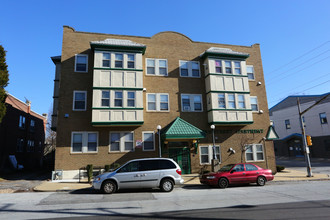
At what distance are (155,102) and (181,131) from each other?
12.0ft

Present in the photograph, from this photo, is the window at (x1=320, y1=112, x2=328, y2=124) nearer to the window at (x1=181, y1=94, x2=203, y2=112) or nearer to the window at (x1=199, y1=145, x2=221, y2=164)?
the window at (x1=199, y1=145, x2=221, y2=164)

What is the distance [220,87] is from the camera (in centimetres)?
1994

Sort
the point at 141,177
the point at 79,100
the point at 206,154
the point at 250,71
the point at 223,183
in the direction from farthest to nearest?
the point at 250,71, the point at 206,154, the point at 79,100, the point at 223,183, the point at 141,177

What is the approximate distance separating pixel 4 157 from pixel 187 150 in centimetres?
2061

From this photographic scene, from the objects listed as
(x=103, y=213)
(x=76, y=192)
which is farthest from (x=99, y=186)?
(x=103, y=213)

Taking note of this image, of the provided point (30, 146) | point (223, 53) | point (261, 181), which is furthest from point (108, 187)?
point (30, 146)

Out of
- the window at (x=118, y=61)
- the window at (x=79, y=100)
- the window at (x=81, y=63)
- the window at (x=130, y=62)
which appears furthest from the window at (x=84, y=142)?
the window at (x=130, y=62)

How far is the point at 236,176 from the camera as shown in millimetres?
13117

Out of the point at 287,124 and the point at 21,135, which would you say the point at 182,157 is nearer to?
the point at 21,135

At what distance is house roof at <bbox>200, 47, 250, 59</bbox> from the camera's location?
20.2 metres

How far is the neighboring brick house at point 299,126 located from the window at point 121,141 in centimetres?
3383

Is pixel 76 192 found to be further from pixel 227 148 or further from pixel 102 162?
pixel 227 148

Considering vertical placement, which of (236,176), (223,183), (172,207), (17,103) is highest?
(17,103)

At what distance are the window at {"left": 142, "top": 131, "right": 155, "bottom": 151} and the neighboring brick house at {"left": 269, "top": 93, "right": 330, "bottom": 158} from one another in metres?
32.1
